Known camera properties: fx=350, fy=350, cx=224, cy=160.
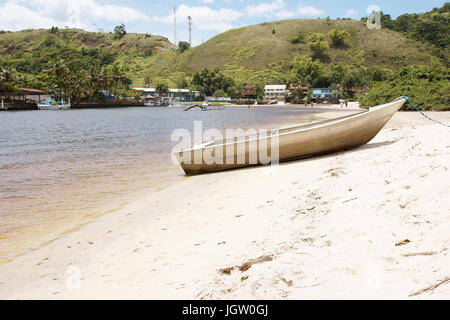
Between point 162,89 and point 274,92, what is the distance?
42.4m

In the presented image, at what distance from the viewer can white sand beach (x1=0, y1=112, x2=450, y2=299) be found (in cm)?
293

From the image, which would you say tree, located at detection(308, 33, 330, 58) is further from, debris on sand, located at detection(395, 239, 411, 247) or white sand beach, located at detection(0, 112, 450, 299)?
debris on sand, located at detection(395, 239, 411, 247)

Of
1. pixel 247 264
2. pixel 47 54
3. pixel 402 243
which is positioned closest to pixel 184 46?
pixel 47 54

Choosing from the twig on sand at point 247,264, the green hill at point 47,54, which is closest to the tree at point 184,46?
the green hill at point 47,54

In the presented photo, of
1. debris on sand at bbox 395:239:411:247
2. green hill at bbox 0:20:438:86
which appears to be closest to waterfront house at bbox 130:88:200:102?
green hill at bbox 0:20:438:86

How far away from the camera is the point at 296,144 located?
31.5 feet

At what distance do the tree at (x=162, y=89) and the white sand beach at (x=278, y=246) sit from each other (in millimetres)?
125957

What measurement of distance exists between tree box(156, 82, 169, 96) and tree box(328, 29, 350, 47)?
301 ft

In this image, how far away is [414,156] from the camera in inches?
250

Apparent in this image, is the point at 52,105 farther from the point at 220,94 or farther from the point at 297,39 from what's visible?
the point at 297,39

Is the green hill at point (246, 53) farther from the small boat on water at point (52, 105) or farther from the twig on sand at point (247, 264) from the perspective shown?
the twig on sand at point (247, 264)

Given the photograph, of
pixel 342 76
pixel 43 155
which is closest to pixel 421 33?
pixel 342 76

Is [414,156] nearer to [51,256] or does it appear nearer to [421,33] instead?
[51,256]

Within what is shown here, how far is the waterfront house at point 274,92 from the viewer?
133 meters
